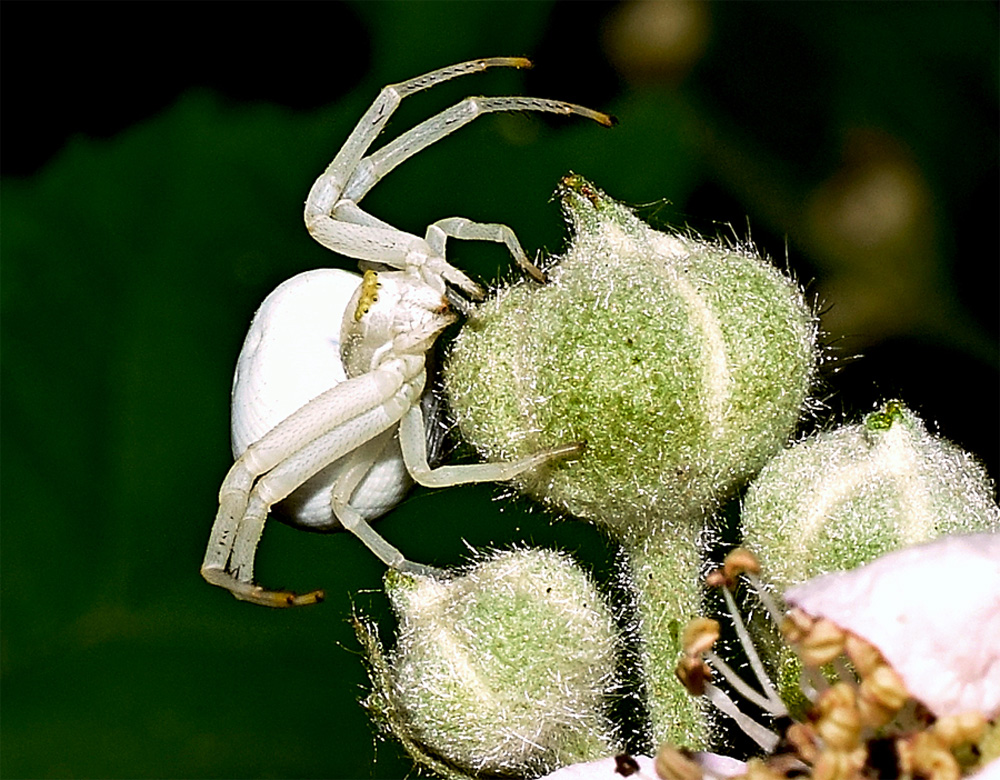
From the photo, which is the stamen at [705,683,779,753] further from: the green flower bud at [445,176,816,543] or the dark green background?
the dark green background

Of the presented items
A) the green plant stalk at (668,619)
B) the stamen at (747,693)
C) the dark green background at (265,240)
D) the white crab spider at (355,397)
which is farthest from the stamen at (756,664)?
the dark green background at (265,240)

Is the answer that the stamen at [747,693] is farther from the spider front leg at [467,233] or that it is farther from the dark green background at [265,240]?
the dark green background at [265,240]

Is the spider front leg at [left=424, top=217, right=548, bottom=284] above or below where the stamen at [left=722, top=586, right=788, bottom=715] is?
above

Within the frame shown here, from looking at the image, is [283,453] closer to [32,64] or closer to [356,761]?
[356,761]

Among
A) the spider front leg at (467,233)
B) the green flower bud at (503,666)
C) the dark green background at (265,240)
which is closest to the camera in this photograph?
the green flower bud at (503,666)

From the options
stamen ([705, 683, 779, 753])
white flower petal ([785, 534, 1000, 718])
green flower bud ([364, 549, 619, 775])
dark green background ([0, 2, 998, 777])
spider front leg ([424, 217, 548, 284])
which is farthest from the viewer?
dark green background ([0, 2, 998, 777])

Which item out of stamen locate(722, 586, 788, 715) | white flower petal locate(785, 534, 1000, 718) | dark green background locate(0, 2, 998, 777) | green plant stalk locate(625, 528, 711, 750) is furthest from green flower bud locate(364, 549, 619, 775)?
dark green background locate(0, 2, 998, 777)
